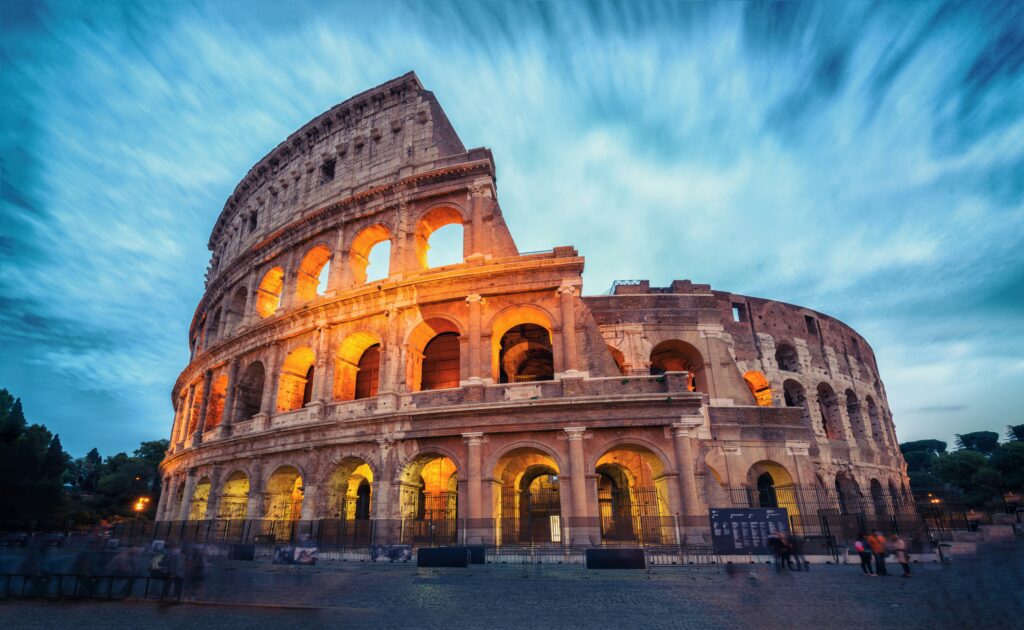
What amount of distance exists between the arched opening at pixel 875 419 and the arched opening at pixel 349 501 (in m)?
25.7

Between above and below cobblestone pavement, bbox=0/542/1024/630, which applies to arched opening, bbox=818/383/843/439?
above

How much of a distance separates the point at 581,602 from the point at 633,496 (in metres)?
11.0

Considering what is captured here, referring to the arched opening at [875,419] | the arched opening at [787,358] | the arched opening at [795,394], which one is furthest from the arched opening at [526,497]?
the arched opening at [875,419]

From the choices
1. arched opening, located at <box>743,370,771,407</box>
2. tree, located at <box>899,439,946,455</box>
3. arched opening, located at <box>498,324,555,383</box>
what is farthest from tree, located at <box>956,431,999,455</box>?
arched opening, located at <box>498,324,555,383</box>

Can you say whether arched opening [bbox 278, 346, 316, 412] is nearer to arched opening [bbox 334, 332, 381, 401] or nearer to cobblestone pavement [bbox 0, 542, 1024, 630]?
arched opening [bbox 334, 332, 381, 401]

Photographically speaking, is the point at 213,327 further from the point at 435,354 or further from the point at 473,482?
the point at 473,482

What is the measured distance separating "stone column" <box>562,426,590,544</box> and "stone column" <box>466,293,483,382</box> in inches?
137

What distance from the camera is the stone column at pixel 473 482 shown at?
13836 mm

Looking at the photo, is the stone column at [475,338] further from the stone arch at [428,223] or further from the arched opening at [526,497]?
the stone arch at [428,223]

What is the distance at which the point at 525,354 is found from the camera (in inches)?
837

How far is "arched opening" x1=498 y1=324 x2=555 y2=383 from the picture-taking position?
20016mm

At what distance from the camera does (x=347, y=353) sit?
18.8 m

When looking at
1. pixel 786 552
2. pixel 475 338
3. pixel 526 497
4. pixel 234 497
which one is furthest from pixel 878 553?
pixel 234 497

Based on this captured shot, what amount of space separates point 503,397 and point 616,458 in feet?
16.7
